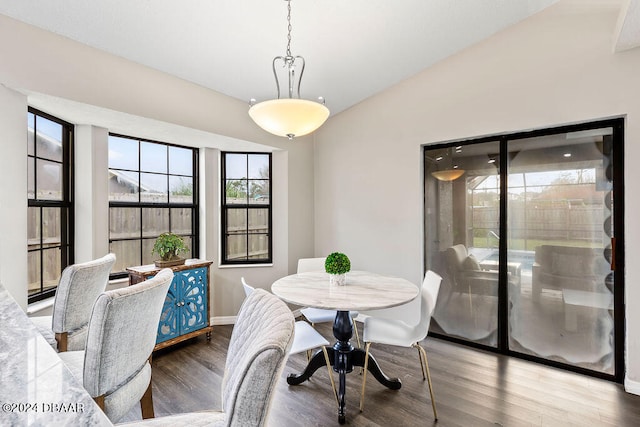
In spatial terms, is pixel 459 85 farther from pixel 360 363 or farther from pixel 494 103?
pixel 360 363

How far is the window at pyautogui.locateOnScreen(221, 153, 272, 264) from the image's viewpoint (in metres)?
3.78

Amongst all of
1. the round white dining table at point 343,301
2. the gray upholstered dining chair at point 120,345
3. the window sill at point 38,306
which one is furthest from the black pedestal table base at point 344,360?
the window sill at point 38,306

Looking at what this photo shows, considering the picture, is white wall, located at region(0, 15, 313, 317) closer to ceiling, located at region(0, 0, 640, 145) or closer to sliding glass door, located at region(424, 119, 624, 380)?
ceiling, located at region(0, 0, 640, 145)

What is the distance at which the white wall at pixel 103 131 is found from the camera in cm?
194

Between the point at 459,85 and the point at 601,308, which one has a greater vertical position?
the point at 459,85

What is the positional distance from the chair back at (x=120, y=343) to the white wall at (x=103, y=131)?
1229 mm

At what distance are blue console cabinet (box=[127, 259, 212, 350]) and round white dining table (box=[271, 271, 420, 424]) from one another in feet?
3.57

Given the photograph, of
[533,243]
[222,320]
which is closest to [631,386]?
[533,243]

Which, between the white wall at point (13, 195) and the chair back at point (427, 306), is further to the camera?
the chair back at point (427, 306)

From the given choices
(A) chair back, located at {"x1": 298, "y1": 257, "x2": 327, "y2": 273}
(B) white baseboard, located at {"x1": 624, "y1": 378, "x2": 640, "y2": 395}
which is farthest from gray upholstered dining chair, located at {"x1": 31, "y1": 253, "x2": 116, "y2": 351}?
(B) white baseboard, located at {"x1": 624, "y1": 378, "x2": 640, "y2": 395}

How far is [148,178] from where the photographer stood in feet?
10.8

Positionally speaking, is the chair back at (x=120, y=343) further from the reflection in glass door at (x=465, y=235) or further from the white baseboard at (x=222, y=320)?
the reflection in glass door at (x=465, y=235)

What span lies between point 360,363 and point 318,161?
258cm

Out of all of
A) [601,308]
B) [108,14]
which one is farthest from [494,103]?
[108,14]
